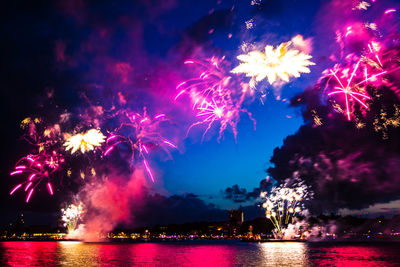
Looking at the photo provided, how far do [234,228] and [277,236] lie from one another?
101147 mm

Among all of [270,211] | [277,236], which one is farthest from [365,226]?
[270,211]

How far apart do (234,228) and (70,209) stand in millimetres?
124377

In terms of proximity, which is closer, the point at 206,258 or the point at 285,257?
the point at 285,257

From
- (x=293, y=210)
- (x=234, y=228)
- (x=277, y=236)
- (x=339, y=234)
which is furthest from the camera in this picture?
(x=234, y=228)

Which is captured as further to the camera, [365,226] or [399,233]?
[365,226]

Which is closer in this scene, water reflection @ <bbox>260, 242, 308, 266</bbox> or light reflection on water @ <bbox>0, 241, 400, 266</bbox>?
water reflection @ <bbox>260, 242, 308, 266</bbox>

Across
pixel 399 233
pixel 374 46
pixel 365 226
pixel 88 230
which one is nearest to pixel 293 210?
pixel 374 46

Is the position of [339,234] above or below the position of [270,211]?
below

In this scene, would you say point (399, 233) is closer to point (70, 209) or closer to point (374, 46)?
point (70, 209)

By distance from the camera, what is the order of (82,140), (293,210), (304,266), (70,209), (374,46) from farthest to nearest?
(70,209) → (293,210) → (82,140) → (374,46) → (304,266)

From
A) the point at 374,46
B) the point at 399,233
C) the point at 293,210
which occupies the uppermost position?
the point at 374,46

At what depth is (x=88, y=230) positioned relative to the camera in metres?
98.0

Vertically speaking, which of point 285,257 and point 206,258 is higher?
point 285,257

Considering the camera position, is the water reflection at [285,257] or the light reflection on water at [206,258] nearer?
the water reflection at [285,257]
